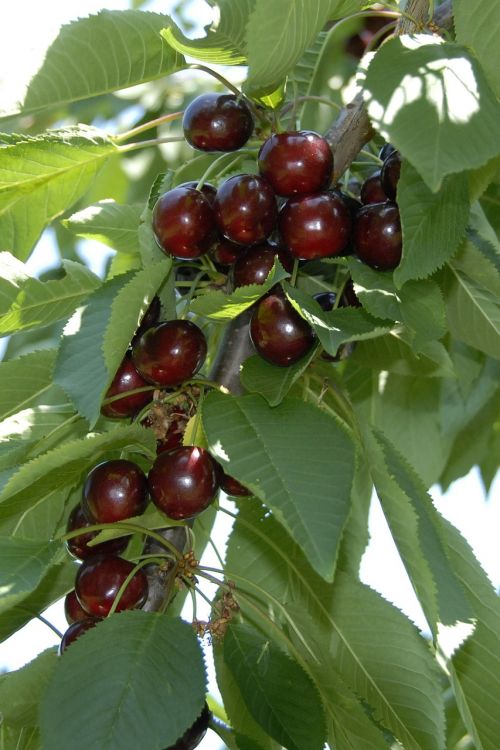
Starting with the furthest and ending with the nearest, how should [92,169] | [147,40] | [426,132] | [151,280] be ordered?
1. [92,169]
2. [147,40]
3. [151,280]
4. [426,132]

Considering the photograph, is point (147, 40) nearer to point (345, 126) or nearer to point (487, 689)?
point (345, 126)

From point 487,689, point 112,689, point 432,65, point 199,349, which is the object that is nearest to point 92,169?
point 199,349

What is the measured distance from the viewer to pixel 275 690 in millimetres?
1258

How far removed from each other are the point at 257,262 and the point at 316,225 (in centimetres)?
10

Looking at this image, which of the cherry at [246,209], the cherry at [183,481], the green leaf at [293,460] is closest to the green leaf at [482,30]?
the cherry at [246,209]

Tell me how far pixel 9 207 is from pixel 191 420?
0.45m

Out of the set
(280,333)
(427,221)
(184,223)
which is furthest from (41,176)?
(427,221)

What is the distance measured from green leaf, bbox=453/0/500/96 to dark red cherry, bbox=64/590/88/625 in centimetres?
83

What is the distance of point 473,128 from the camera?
1.05m

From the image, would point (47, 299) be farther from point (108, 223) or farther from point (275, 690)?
point (275, 690)

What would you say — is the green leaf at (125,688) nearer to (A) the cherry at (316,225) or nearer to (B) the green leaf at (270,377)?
(B) the green leaf at (270,377)

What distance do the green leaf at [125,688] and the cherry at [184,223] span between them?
0.50m

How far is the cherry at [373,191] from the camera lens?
4.79 ft

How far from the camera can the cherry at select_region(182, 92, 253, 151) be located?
1.47 meters
